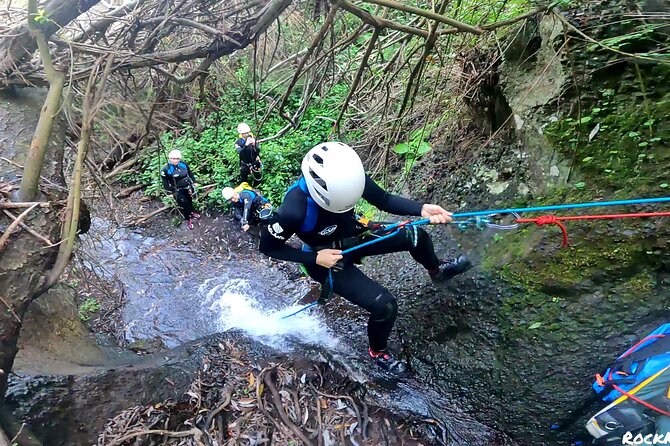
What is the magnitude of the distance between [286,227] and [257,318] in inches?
110

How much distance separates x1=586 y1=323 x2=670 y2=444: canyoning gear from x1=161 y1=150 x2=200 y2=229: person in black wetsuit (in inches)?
312

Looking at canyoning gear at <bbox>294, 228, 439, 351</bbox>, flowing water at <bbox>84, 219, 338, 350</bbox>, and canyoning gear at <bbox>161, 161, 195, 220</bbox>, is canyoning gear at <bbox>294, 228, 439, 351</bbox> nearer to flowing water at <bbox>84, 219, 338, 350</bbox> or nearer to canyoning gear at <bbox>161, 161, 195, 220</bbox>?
flowing water at <bbox>84, 219, 338, 350</bbox>

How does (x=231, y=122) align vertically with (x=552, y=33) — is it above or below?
below

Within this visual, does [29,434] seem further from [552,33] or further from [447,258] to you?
[552,33]

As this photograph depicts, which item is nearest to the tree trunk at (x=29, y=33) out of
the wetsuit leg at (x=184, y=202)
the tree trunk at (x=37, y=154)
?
the tree trunk at (x=37, y=154)

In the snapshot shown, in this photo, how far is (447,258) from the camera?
13.6 ft

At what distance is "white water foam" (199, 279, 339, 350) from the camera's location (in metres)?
4.40

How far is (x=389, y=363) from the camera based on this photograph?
3.63 m

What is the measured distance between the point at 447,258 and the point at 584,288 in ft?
4.31

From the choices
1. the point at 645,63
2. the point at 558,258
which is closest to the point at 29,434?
the point at 558,258

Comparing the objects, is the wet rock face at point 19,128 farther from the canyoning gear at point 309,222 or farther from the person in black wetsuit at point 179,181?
the person in black wetsuit at point 179,181

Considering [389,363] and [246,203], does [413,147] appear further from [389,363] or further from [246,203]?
[246,203]

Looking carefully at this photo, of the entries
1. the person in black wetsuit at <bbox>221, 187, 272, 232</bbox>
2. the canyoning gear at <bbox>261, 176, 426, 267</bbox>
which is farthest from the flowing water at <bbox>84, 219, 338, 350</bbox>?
the canyoning gear at <bbox>261, 176, 426, 267</bbox>

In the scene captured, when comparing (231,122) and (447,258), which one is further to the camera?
(231,122)
